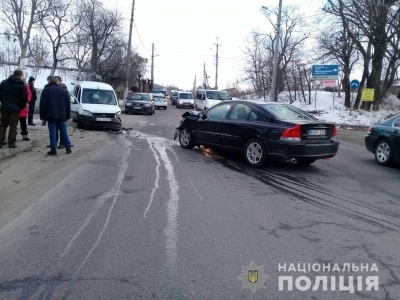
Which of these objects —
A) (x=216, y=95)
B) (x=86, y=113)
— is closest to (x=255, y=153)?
(x=86, y=113)

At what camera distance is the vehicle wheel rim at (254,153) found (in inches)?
336

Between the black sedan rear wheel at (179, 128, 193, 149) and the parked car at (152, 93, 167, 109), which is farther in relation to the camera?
the parked car at (152, 93, 167, 109)

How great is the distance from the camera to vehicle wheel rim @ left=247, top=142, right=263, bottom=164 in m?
8.53

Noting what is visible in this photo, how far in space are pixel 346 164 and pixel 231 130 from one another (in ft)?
10.2

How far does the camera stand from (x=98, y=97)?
16.9 metres

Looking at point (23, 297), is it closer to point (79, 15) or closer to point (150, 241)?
point (150, 241)

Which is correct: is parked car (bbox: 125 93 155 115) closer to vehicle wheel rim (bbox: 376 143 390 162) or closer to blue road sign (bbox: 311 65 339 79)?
blue road sign (bbox: 311 65 339 79)

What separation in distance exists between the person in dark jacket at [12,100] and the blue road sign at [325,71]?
23.4m

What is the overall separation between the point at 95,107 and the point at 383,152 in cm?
1074

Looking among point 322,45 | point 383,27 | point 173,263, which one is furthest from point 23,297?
point 322,45

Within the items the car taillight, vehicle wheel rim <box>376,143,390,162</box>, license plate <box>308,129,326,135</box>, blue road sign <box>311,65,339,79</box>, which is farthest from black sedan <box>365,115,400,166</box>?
blue road sign <box>311,65,339,79</box>

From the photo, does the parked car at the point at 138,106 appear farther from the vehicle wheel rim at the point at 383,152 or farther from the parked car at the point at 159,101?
the vehicle wheel rim at the point at 383,152

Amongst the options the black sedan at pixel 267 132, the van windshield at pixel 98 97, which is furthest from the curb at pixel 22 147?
A: the van windshield at pixel 98 97

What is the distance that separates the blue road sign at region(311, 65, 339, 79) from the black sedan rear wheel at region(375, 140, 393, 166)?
739 inches
